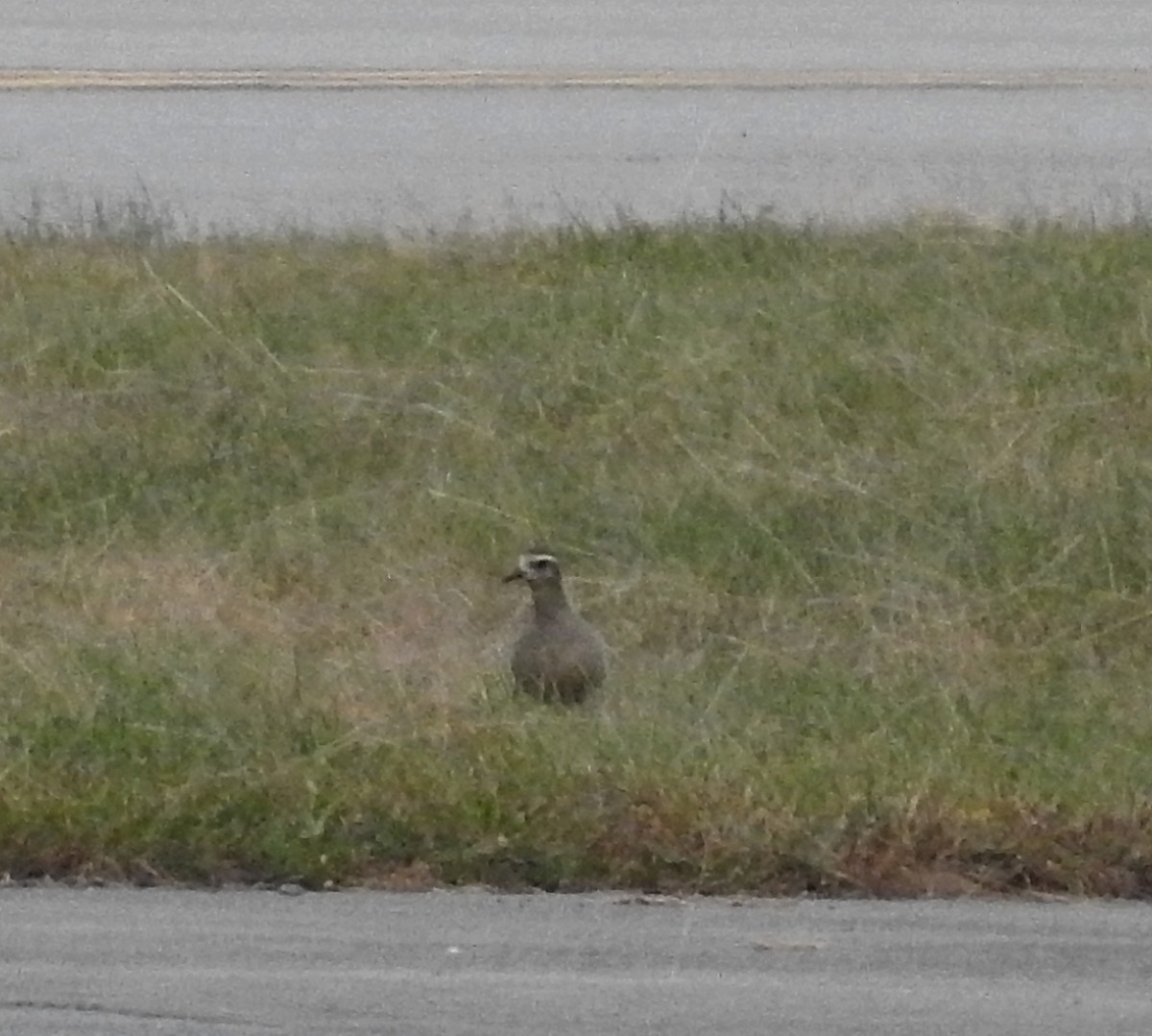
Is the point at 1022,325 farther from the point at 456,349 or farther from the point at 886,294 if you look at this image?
the point at 456,349

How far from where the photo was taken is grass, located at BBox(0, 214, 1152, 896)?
5.98 m

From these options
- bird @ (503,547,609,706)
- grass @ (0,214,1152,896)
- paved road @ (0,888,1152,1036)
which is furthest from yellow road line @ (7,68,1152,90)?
paved road @ (0,888,1152,1036)

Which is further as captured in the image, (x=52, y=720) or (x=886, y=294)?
(x=886, y=294)

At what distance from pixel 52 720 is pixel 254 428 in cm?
261

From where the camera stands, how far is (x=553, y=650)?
7227 millimetres

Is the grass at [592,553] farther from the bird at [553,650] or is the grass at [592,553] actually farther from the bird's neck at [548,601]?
the bird's neck at [548,601]

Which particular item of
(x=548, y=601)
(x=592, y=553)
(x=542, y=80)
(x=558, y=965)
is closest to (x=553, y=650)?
(x=548, y=601)

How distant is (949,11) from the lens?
54.4ft

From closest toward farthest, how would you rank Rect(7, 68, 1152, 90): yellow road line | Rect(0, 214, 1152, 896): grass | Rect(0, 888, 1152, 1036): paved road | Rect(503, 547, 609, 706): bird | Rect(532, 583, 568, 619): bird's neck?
Rect(0, 888, 1152, 1036): paved road
Rect(0, 214, 1152, 896): grass
Rect(503, 547, 609, 706): bird
Rect(532, 583, 568, 619): bird's neck
Rect(7, 68, 1152, 90): yellow road line

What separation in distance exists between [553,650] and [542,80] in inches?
286

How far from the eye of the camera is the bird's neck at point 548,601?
7355 millimetres

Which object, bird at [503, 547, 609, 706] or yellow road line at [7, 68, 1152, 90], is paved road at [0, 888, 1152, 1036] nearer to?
bird at [503, 547, 609, 706]

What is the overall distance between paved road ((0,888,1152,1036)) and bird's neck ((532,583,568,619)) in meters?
1.67

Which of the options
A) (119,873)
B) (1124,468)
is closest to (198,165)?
(1124,468)
